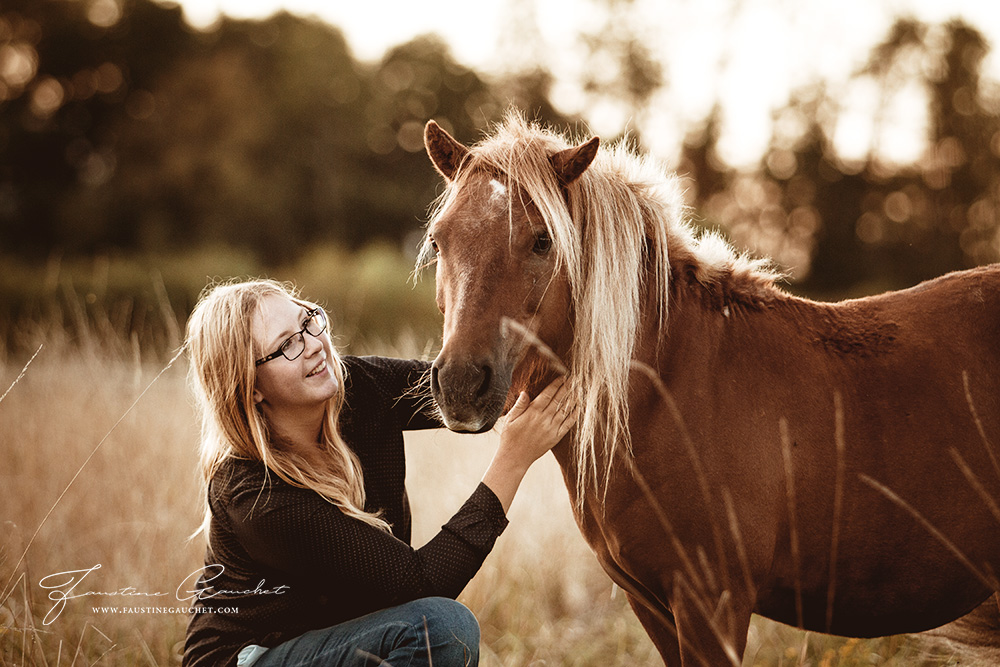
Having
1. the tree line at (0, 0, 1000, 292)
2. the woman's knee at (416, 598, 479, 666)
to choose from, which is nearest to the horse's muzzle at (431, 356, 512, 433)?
the woman's knee at (416, 598, 479, 666)

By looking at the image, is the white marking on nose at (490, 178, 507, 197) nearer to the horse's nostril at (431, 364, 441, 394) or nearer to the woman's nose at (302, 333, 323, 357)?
the horse's nostril at (431, 364, 441, 394)

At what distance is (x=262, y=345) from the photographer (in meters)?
2.22

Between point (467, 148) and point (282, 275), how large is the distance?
13.6 meters

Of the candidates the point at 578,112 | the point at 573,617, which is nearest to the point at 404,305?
the point at 578,112

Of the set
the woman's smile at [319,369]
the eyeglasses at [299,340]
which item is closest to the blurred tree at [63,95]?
the eyeglasses at [299,340]

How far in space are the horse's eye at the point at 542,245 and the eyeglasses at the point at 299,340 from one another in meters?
0.84

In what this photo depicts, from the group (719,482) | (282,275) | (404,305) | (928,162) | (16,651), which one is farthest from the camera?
(928,162)

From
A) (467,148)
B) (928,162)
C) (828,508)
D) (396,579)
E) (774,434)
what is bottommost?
(396,579)

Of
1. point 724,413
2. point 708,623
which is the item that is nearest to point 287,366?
point 724,413

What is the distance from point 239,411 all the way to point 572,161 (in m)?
1.35

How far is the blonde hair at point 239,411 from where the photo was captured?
214cm

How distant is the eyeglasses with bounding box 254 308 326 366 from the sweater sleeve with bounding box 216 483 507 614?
16.7 inches

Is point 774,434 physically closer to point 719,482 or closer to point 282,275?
point 719,482

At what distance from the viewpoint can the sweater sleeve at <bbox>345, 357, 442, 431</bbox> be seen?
8.56ft
